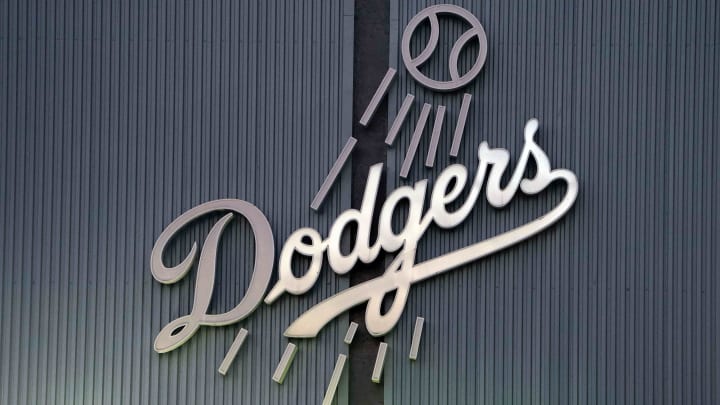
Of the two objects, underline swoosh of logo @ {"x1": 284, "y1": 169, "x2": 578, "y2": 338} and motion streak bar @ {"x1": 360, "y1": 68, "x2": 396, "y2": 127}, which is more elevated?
motion streak bar @ {"x1": 360, "y1": 68, "x2": 396, "y2": 127}

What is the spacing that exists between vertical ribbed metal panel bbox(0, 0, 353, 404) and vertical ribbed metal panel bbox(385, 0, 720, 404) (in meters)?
0.92

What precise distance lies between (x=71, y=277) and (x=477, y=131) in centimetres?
419

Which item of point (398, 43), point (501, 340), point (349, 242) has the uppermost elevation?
point (398, 43)

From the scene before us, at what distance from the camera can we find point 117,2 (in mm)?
6938

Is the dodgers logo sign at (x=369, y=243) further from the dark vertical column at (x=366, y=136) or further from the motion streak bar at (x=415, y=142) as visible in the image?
the dark vertical column at (x=366, y=136)

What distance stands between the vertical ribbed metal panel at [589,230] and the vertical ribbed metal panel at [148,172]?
923 mm

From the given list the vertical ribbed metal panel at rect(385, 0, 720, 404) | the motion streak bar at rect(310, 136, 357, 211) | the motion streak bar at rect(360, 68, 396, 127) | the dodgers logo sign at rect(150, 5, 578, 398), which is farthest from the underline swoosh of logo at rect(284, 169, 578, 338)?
the motion streak bar at rect(360, 68, 396, 127)

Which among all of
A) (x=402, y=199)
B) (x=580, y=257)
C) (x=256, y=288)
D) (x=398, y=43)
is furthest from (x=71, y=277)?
(x=580, y=257)

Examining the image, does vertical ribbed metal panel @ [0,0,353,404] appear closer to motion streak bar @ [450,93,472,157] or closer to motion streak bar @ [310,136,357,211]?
motion streak bar @ [310,136,357,211]

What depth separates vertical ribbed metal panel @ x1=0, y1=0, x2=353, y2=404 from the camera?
6.71 metres

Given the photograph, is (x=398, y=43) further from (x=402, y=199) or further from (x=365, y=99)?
(x=402, y=199)

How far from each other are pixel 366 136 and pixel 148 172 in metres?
2.16

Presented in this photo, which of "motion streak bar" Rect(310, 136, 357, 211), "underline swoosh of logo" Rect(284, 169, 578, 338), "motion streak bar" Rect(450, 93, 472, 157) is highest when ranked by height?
"motion streak bar" Rect(450, 93, 472, 157)

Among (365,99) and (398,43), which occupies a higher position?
(398,43)
